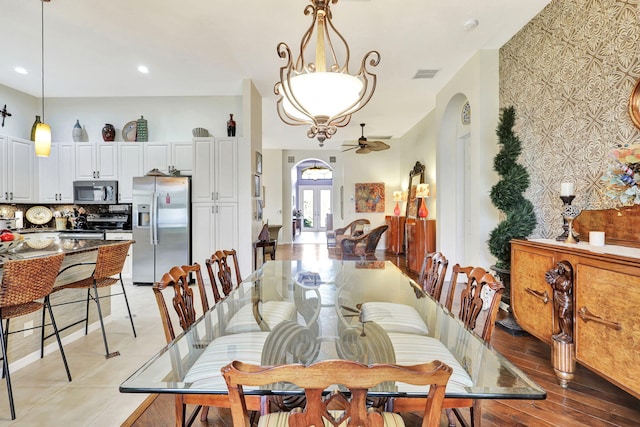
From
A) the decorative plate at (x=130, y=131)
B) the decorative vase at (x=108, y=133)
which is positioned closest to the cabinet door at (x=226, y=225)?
the decorative plate at (x=130, y=131)

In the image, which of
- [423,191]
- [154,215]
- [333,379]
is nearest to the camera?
[333,379]

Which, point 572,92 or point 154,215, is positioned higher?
point 572,92

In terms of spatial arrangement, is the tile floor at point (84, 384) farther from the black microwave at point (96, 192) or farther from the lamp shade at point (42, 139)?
the black microwave at point (96, 192)

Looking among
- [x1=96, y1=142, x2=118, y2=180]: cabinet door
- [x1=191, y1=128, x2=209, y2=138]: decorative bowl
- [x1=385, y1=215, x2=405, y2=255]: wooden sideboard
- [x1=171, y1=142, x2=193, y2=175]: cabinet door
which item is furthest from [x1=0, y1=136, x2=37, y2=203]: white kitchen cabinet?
[x1=385, y1=215, x2=405, y2=255]: wooden sideboard

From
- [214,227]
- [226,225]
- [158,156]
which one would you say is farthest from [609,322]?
[158,156]

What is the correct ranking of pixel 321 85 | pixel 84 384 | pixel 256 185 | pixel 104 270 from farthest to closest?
pixel 256 185 < pixel 104 270 < pixel 84 384 < pixel 321 85

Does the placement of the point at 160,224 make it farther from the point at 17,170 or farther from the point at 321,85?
the point at 321,85

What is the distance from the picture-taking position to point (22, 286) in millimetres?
1891

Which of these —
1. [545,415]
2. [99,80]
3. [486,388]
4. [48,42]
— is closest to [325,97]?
[486,388]

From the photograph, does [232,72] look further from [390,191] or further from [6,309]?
[390,191]

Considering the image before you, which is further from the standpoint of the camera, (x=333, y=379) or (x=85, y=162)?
(x=85, y=162)

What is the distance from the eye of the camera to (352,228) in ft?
28.9

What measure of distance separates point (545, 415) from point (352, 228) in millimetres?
7056

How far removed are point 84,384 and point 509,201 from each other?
12.7 ft
